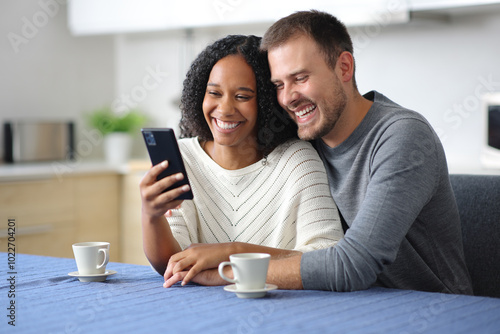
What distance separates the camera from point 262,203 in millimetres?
1630

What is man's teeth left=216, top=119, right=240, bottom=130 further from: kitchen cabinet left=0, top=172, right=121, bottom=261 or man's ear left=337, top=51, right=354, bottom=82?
kitchen cabinet left=0, top=172, right=121, bottom=261

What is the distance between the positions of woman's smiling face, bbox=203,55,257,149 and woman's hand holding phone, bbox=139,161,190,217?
0.35m

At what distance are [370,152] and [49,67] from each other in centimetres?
285

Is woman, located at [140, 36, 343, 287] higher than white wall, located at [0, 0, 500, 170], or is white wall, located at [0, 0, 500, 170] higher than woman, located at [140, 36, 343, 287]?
white wall, located at [0, 0, 500, 170]

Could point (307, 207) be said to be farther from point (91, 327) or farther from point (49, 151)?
point (49, 151)

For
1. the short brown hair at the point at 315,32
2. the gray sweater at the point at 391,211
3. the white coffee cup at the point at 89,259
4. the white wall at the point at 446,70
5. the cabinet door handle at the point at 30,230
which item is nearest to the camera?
the gray sweater at the point at 391,211

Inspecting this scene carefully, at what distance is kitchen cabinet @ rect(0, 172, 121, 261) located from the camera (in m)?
3.12

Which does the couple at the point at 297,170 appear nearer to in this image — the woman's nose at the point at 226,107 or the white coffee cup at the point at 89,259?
the woman's nose at the point at 226,107

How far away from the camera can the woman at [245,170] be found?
1566 millimetres

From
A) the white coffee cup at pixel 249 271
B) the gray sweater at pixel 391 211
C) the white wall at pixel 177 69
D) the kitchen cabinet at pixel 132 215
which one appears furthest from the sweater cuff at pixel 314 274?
the kitchen cabinet at pixel 132 215

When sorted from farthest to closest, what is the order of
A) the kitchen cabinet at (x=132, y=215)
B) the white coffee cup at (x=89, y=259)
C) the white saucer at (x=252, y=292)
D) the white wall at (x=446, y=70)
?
the kitchen cabinet at (x=132, y=215) → the white wall at (x=446, y=70) → the white coffee cup at (x=89, y=259) → the white saucer at (x=252, y=292)

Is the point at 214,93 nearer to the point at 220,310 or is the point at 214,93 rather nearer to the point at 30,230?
the point at 220,310

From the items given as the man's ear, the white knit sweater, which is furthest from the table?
the man's ear

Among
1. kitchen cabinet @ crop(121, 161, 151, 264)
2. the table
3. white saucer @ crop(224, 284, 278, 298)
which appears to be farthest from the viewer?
kitchen cabinet @ crop(121, 161, 151, 264)
